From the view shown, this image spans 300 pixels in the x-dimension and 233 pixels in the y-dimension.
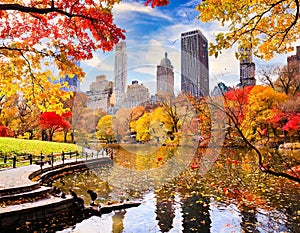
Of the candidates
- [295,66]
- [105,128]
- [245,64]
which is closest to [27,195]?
[245,64]

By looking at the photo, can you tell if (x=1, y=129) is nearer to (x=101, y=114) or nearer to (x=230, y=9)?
(x=101, y=114)

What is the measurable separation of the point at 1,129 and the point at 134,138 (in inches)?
632

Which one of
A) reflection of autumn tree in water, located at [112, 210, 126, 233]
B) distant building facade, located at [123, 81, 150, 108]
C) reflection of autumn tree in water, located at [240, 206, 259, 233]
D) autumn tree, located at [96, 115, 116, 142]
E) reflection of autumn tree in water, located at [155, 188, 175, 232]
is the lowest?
reflection of autumn tree in water, located at [112, 210, 126, 233]

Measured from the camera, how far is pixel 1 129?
82.3 ft

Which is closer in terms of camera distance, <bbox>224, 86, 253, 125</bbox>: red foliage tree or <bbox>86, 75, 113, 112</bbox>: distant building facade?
<bbox>224, 86, 253, 125</bbox>: red foliage tree

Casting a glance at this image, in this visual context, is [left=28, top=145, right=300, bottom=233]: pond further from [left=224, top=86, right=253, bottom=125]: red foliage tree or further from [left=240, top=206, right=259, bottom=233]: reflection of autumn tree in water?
[left=224, top=86, right=253, bottom=125]: red foliage tree

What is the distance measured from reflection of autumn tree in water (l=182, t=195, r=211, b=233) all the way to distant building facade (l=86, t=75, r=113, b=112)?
51.2ft

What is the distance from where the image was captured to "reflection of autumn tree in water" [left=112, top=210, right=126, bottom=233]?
6914 millimetres

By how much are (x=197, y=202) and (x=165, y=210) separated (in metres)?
1.27

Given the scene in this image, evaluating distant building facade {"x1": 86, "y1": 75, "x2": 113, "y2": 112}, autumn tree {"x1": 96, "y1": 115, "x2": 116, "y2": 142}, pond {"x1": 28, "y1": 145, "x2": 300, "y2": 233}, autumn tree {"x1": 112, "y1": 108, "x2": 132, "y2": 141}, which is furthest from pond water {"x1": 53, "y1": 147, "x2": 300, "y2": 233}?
autumn tree {"x1": 112, "y1": 108, "x2": 132, "y2": 141}

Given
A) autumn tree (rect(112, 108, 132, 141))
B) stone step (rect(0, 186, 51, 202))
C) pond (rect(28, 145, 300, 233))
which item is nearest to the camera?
pond (rect(28, 145, 300, 233))

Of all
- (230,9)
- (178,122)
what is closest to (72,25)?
(230,9)

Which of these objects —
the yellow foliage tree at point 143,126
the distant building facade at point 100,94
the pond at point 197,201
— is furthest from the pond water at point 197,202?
the yellow foliage tree at point 143,126

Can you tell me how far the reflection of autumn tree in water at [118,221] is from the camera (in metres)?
6.91
